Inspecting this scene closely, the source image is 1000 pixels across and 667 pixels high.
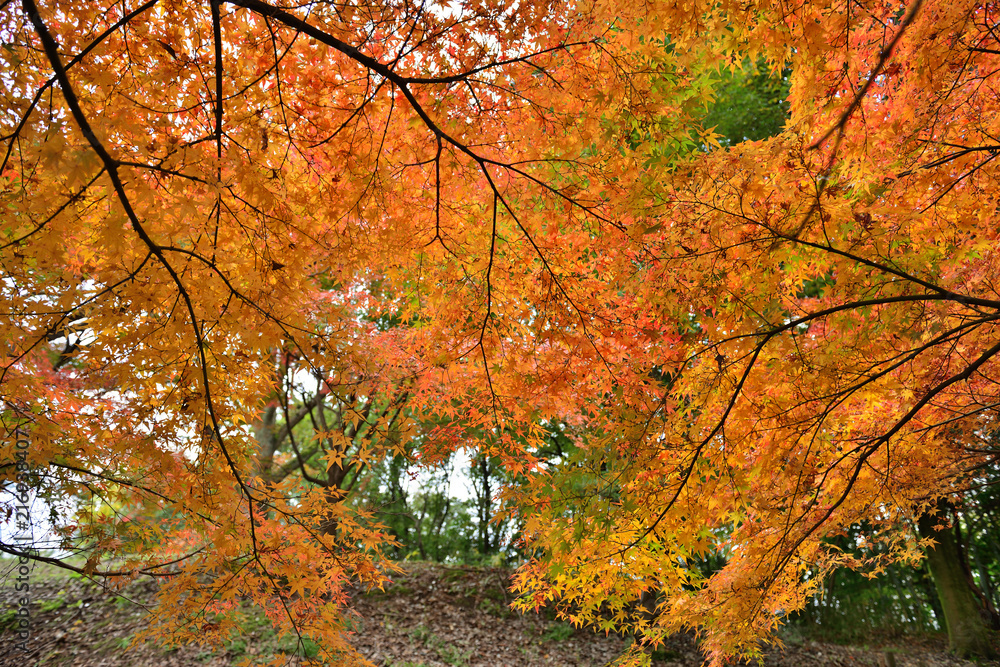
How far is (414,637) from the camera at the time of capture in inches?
292

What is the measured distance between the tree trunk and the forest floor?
30cm

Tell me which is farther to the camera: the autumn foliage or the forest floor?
the forest floor

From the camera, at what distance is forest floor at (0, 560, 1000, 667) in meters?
6.11

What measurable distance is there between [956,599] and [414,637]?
7357 millimetres

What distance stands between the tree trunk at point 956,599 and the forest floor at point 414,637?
12.0 inches

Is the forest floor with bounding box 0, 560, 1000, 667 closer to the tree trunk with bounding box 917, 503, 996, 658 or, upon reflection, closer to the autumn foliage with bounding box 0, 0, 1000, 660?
the tree trunk with bounding box 917, 503, 996, 658

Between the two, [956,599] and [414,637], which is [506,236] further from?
[956,599]

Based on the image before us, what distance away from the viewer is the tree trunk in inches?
281

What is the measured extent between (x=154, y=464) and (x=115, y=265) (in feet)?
3.50

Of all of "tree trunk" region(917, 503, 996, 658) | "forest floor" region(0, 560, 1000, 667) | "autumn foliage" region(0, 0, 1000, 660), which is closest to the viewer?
"autumn foliage" region(0, 0, 1000, 660)

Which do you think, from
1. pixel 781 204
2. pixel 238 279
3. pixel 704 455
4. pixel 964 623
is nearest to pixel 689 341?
pixel 704 455

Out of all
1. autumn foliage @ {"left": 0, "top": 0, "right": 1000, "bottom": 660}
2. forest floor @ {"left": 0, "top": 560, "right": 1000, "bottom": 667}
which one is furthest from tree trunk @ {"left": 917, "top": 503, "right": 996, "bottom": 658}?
autumn foliage @ {"left": 0, "top": 0, "right": 1000, "bottom": 660}

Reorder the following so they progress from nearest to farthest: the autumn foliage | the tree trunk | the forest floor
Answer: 1. the autumn foliage
2. the forest floor
3. the tree trunk

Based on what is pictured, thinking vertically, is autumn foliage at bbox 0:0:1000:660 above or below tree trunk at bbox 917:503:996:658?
above
